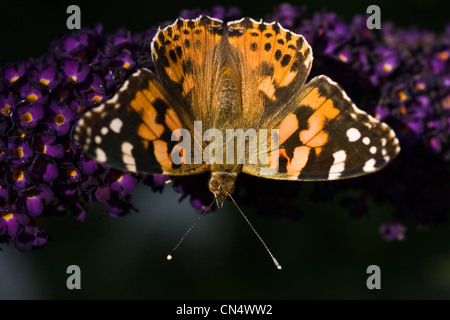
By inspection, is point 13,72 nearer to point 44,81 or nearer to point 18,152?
point 44,81

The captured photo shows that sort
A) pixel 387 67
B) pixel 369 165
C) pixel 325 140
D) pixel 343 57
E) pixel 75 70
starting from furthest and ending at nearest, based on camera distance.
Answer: pixel 387 67 < pixel 343 57 < pixel 75 70 < pixel 325 140 < pixel 369 165

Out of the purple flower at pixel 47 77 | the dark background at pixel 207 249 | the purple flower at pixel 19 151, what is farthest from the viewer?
the dark background at pixel 207 249

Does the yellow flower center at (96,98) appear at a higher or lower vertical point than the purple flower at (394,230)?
higher

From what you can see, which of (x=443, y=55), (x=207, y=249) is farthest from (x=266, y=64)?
(x=207, y=249)

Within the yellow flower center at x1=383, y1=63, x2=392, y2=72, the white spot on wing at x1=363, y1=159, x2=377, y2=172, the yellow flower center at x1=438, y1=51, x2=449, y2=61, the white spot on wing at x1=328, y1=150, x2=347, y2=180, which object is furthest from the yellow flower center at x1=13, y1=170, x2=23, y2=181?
the yellow flower center at x1=438, y1=51, x2=449, y2=61

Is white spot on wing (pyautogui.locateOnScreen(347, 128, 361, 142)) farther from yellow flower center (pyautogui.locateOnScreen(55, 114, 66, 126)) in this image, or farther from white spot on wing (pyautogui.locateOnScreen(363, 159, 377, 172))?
yellow flower center (pyautogui.locateOnScreen(55, 114, 66, 126))

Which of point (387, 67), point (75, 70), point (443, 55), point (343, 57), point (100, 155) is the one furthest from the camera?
point (443, 55)

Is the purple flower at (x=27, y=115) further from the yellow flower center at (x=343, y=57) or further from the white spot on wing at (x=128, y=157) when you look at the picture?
the yellow flower center at (x=343, y=57)

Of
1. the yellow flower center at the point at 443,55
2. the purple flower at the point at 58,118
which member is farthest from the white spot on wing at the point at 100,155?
the yellow flower center at the point at 443,55
